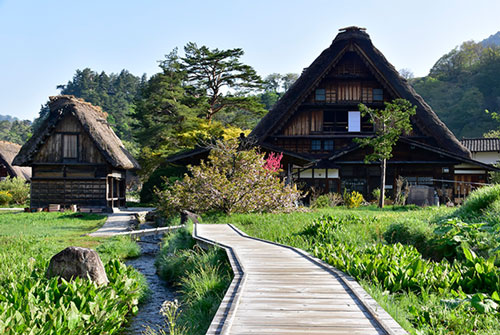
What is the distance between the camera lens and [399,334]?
3.72 m

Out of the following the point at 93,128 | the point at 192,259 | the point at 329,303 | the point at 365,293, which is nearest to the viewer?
the point at 329,303

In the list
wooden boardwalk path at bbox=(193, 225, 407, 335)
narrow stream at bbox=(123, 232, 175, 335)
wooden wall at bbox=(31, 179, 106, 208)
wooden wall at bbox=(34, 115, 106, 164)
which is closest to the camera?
wooden boardwalk path at bbox=(193, 225, 407, 335)

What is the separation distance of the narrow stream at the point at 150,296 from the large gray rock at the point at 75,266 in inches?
34.4

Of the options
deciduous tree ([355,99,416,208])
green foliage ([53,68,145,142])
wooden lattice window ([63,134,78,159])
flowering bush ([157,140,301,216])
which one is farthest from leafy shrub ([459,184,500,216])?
green foliage ([53,68,145,142])

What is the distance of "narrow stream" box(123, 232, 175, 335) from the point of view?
6.65 m

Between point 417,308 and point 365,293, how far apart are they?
0.58m

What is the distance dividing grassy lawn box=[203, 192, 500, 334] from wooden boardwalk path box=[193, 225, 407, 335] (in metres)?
0.34

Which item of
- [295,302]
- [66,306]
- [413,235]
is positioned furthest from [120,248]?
[295,302]

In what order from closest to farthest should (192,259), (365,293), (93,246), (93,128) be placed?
(365,293) < (192,259) < (93,246) < (93,128)

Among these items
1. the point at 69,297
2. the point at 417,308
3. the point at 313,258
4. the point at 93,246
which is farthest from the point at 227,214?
the point at 417,308

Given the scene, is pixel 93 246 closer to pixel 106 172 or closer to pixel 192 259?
pixel 192 259

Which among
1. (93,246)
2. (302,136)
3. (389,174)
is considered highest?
(302,136)

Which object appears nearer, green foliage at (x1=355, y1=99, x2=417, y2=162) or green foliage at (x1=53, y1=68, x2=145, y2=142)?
green foliage at (x1=355, y1=99, x2=417, y2=162)

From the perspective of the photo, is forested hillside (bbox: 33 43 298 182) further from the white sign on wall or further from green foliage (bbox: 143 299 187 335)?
green foliage (bbox: 143 299 187 335)
